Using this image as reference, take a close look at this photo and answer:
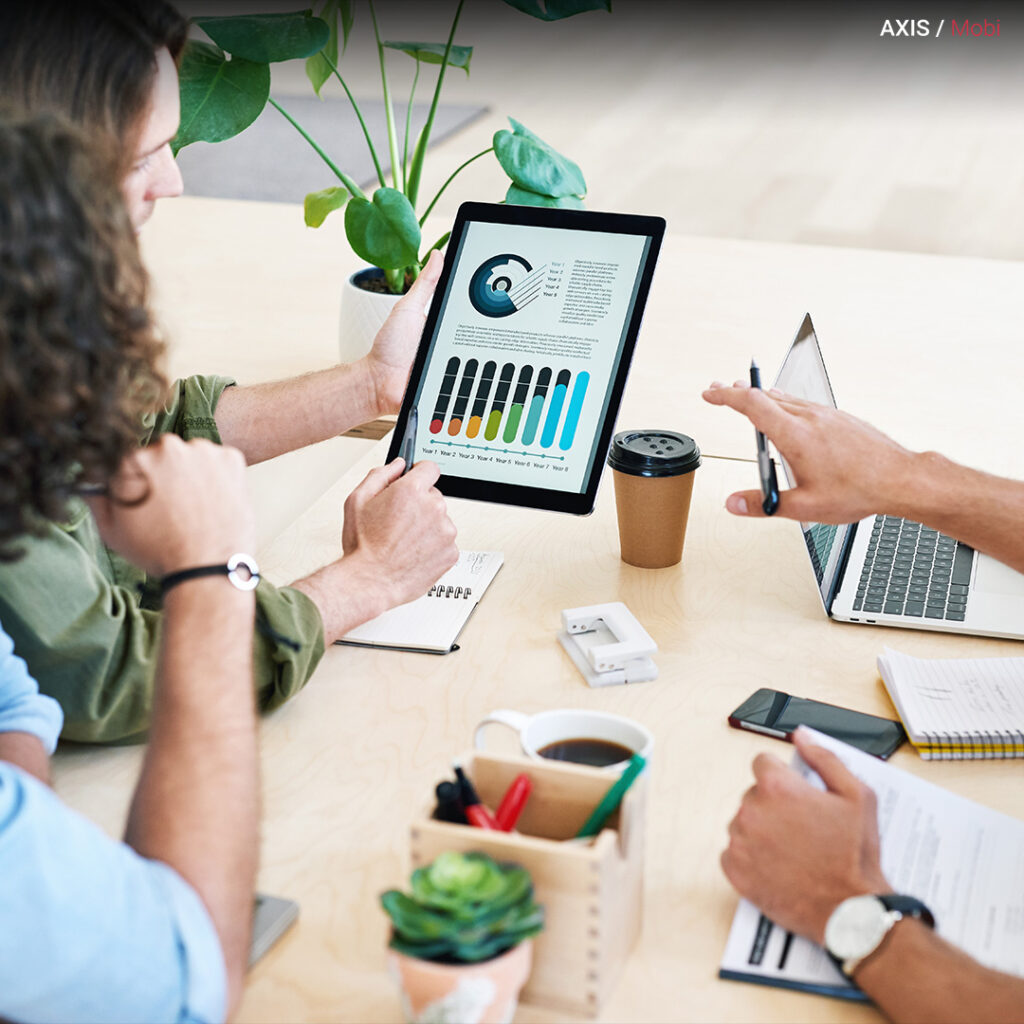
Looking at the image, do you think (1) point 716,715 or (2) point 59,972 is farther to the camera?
(1) point 716,715

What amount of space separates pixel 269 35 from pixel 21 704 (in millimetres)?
1128

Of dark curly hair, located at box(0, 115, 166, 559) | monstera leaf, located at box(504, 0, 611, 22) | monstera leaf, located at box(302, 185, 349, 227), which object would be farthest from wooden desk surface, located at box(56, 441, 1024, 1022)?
monstera leaf, located at box(504, 0, 611, 22)

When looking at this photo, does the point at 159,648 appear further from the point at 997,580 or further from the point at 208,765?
the point at 997,580

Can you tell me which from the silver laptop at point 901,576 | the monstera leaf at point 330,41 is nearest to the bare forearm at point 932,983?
the silver laptop at point 901,576

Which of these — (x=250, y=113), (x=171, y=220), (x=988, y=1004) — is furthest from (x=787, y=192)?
(x=988, y=1004)

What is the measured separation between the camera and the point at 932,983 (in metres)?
0.76

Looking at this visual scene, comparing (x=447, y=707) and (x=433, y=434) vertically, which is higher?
(x=433, y=434)

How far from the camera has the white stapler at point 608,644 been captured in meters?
1.15

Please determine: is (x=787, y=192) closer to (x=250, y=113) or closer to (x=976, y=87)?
(x=976, y=87)

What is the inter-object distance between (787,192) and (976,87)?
2213mm

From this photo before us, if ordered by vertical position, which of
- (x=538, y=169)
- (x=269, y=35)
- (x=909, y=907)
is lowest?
(x=909, y=907)

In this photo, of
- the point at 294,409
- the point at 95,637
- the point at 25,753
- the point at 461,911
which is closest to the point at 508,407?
the point at 294,409

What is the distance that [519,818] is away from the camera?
0.81 m

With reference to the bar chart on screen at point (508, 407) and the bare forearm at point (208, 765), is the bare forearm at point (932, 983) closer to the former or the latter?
the bare forearm at point (208, 765)
